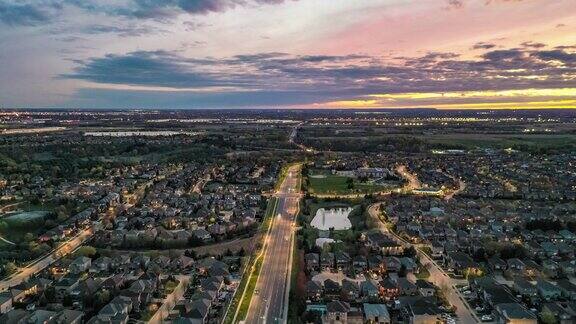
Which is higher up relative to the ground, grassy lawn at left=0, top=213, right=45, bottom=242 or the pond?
grassy lawn at left=0, top=213, right=45, bottom=242

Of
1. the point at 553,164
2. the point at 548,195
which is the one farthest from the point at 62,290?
the point at 553,164

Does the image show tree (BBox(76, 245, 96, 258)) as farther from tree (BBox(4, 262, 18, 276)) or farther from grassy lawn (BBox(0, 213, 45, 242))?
grassy lawn (BBox(0, 213, 45, 242))

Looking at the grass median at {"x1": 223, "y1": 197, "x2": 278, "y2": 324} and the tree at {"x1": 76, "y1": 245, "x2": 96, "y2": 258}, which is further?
the tree at {"x1": 76, "y1": 245, "x2": 96, "y2": 258}

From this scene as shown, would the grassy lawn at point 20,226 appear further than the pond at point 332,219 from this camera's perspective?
No

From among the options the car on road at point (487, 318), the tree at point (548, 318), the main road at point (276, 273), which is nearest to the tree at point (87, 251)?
the main road at point (276, 273)

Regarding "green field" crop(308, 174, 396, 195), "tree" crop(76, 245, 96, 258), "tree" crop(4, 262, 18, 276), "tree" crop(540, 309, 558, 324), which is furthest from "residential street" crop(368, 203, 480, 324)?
"tree" crop(4, 262, 18, 276)

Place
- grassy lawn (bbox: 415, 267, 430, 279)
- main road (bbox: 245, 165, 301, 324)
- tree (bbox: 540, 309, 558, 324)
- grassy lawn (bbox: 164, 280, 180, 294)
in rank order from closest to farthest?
1. tree (bbox: 540, 309, 558, 324)
2. main road (bbox: 245, 165, 301, 324)
3. grassy lawn (bbox: 164, 280, 180, 294)
4. grassy lawn (bbox: 415, 267, 430, 279)

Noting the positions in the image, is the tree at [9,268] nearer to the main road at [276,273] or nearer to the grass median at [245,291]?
the grass median at [245,291]

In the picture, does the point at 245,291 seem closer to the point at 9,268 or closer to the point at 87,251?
the point at 87,251
